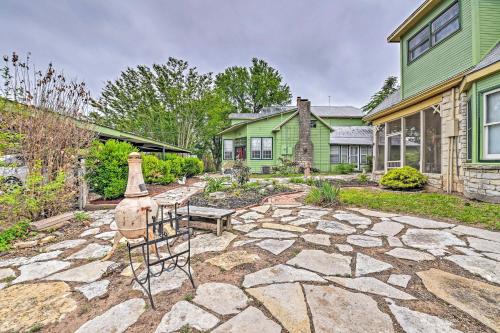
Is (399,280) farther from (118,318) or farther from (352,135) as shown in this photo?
(352,135)

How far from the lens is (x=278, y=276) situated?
7.28 feet

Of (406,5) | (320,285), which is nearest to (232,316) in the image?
(320,285)

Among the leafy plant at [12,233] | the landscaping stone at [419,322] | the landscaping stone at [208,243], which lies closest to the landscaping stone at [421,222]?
the landscaping stone at [419,322]

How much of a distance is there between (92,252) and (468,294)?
4.05m

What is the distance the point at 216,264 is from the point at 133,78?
2188cm

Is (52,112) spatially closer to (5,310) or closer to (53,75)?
(53,75)

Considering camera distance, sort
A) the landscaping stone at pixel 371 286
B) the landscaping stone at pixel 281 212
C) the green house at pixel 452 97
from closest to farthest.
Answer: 1. the landscaping stone at pixel 371 286
2. the landscaping stone at pixel 281 212
3. the green house at pixel 452 97

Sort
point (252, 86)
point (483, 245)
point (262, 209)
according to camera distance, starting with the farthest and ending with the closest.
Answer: point (252, 86)
point (262, 209)
point (483, 245)

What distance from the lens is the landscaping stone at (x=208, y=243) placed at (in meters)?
2.94

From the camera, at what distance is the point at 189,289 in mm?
2018

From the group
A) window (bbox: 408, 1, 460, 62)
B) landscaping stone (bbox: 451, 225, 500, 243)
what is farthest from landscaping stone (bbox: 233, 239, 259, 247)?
window (bbox: 408, 1, 460, 62)

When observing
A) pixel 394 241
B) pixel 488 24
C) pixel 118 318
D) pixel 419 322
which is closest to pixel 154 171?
pixel 118 318

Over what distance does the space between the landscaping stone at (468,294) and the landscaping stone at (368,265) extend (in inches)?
12.3

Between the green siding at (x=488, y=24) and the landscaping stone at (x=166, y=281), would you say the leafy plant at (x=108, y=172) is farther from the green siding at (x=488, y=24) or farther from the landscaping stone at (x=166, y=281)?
the green siding at (x=488, y=24)
